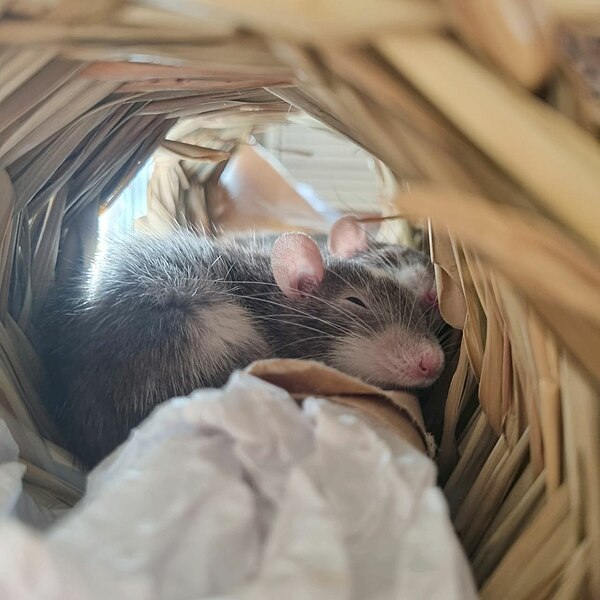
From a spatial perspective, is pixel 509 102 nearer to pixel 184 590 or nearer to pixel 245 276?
pixel 184 590

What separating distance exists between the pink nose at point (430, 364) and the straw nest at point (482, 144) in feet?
0.66

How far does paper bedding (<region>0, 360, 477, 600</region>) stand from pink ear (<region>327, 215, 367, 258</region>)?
26.2 inches

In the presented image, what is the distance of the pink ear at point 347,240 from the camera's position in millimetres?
1100

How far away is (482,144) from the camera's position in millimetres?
317

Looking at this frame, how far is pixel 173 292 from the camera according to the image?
78 centimetres

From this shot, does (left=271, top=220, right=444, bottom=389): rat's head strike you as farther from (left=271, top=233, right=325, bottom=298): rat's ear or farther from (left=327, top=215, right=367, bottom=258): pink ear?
(left=327, top=215, right=367, bottom=258): pink ear

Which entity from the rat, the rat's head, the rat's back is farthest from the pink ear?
the rat's back

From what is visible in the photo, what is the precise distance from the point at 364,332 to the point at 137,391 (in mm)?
313

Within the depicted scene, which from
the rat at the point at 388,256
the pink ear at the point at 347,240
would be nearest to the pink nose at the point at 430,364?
the rat at the point at 388,256

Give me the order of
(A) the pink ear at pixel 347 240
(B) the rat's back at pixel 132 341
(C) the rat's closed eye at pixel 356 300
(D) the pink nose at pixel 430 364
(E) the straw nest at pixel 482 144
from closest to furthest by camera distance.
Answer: (E) the straw nest at pixel 482 144, (B) the rat's back at pixel 132 341, (D) the pink nose at pixel 430 364, (C) the rat's closed eye at pixel 356 300, (A) the pink ear at pixel 347 240

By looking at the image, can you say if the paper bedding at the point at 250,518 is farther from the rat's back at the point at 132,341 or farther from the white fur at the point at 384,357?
the white fur at the point at 384,357

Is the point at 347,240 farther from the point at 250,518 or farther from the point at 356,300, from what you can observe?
Result: the point at 250,518

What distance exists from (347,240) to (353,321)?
0.88 ft

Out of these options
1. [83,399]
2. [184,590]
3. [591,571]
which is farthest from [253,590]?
[83,399]
